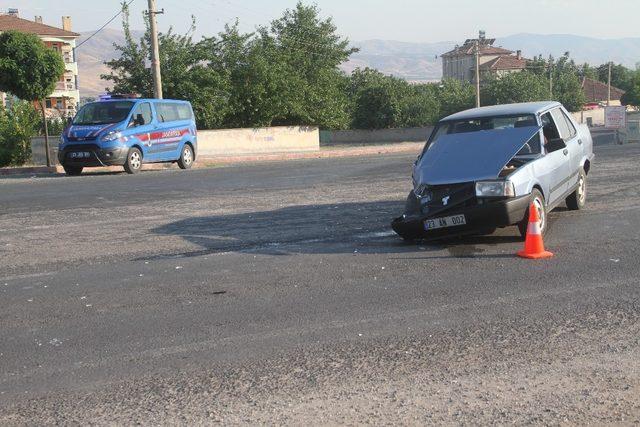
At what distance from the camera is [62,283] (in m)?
7.94

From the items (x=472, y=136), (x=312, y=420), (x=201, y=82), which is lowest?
(x=312, y=420)

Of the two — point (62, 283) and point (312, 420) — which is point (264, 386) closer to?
point (312, 420)

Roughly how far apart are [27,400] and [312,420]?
5.76ft

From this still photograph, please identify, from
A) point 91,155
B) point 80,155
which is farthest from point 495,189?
point 80,155

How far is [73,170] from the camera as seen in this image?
69.5 feet

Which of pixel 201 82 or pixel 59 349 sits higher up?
pixel 201 82

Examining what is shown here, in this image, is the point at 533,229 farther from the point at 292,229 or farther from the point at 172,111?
the point at 172,111

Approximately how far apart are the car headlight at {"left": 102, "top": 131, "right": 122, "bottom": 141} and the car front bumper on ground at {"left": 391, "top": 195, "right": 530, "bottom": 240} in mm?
12910

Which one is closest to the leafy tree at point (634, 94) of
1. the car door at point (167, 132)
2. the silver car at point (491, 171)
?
the car door at point (167, 132)

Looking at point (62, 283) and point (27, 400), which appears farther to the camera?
point (62, 283)

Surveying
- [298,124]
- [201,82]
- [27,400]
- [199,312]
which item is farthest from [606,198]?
[298,124]

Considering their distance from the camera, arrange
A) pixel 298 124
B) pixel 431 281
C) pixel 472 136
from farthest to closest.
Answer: pixel 298 124 < pixel 472 136 < pixel 431 281

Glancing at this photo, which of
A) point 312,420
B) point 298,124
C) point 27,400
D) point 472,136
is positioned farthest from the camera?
point 298,124

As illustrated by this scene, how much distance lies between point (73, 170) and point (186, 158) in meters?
3.55
